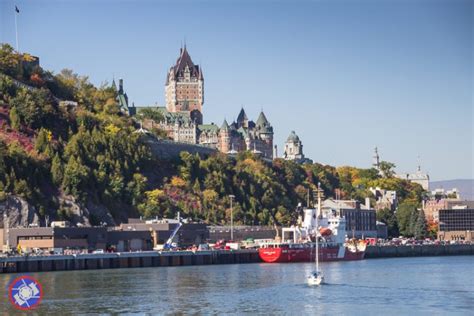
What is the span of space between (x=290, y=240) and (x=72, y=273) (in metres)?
50.7

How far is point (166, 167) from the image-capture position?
197250 mm

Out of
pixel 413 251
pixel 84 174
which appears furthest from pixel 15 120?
pixel 413 251

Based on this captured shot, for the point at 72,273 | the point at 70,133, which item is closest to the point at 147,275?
the point at 72,273

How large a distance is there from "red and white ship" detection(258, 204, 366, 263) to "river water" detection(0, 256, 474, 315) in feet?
88.9

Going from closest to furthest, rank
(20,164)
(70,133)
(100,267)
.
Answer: (100,267) < (20,164) < (70,133)

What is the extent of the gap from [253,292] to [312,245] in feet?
216

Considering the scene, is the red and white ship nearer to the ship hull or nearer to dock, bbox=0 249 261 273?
the ship hull

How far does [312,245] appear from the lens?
516ft

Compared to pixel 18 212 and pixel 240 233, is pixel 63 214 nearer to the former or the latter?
pixel 18 212

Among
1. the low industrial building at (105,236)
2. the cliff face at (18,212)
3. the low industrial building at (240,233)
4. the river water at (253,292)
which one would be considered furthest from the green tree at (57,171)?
the river water at (253,292)

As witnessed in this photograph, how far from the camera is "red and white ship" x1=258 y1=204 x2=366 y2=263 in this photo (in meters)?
153

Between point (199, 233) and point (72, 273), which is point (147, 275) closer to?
point (72, 273)

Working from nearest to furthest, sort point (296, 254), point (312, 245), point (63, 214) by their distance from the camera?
1. point (296, 254)
2. point (63, 214)
3. point (312, 245)

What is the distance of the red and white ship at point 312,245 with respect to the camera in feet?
501
